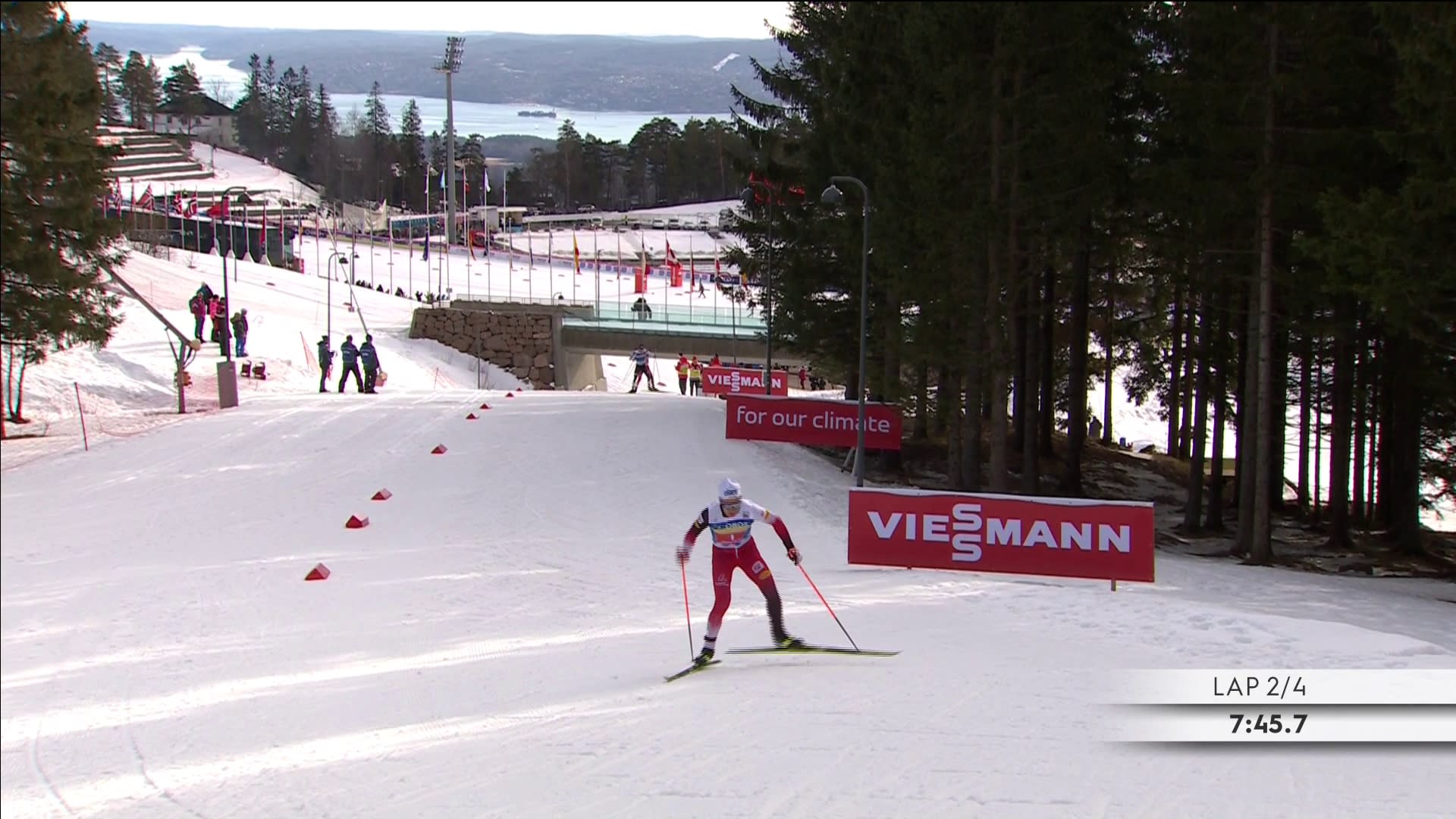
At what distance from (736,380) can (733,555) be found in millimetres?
32230

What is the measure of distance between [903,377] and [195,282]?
33547 mm

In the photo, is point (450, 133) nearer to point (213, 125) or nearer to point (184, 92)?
point (213, 125)

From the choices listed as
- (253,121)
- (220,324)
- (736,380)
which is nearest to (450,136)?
(253,121)

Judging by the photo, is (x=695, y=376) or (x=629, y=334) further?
(x=629, y=334)

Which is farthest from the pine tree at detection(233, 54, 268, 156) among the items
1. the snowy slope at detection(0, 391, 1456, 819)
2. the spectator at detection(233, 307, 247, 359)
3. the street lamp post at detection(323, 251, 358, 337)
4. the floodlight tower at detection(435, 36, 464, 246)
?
the snowy slope at detection(0, 391, 1456, 819)

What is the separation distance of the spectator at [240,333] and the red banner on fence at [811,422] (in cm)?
1821

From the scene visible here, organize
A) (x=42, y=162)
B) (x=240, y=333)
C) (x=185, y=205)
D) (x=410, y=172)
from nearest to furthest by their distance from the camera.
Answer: (x=42, y=162) < (x=240, y=333) < (x=185, y=205) < (x=410, y=172)

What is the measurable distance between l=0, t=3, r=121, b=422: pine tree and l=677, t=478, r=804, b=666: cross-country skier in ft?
19.4

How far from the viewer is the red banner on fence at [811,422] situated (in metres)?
26.2

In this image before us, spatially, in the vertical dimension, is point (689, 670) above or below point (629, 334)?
below

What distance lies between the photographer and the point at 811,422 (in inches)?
1054

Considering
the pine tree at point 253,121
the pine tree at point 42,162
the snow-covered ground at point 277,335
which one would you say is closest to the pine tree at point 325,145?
the pine tree at point 253,121

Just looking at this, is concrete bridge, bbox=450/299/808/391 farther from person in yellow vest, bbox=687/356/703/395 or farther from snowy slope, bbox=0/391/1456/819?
snowy slope, bbox=0/391/1456/819

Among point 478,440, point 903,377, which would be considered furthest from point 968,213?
point 478,440
